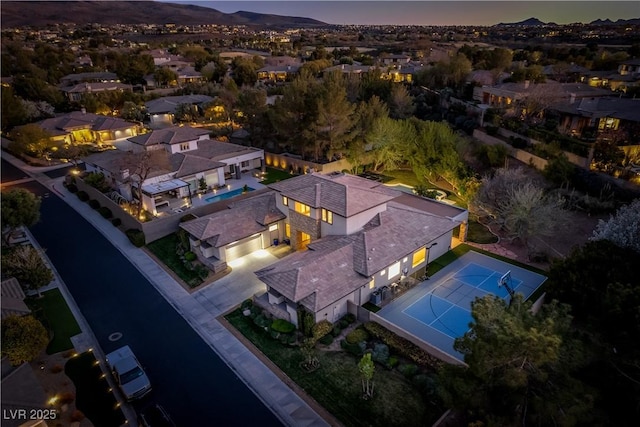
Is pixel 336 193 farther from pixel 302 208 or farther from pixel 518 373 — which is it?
pixel 518 373

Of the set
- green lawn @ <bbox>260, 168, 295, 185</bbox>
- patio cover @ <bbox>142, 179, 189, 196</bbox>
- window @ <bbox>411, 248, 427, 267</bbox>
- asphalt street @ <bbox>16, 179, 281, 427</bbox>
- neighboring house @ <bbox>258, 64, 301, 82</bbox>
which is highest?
neighboring house @ <bbox>258, 64, 301, 82</bbox>

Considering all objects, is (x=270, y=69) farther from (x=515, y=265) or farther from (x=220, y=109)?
(x=515, y=265)

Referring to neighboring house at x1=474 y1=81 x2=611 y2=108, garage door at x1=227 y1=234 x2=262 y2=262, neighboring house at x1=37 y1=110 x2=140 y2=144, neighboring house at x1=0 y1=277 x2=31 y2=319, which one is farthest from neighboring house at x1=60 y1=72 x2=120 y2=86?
neighboring house at x1=474 y1=81 x2=611 y2=108

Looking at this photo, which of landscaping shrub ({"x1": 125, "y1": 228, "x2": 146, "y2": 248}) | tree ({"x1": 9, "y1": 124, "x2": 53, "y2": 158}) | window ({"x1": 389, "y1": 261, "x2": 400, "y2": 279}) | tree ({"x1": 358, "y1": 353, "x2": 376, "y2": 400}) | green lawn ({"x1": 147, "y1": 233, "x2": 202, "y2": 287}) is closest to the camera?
tree ({"x1": 358, "y1": 353, "x2": 376, "y2": 400})

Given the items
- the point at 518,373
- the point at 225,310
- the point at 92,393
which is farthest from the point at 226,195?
the point at 518,373

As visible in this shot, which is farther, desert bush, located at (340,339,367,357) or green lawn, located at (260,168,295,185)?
green lawn, located at (260,168,295,185)

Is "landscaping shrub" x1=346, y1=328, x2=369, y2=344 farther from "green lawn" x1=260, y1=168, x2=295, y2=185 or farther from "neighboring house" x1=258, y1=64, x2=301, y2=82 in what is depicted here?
"neighboring house" x1=258, y1=64, x2=301, y2=82
